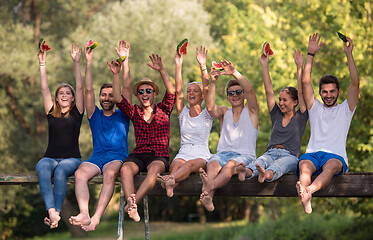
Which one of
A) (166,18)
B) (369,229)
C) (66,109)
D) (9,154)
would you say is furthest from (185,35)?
(66,109)

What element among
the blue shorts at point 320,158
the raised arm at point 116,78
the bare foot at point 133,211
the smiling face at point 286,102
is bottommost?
the bare foot at point 133,211

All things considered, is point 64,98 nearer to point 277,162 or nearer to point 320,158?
point 277,162

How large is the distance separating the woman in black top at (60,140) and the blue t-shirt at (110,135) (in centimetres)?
22

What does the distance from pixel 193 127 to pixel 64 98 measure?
64.0 inches

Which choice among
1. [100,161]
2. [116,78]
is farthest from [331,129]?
[100,161]

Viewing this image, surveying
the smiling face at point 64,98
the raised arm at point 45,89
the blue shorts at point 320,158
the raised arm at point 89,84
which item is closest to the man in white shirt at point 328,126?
the blue shorts at point 320,158

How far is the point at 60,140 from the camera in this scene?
648 centimetres

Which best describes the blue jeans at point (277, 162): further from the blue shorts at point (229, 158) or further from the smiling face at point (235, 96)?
the smiling face at point (235, 96)

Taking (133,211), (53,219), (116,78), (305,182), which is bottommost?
(53,219)

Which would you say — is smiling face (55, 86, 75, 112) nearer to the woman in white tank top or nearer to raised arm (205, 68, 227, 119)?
the woman in white tank top

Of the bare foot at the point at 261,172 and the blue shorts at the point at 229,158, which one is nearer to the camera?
the bare foot at the point at 261,172

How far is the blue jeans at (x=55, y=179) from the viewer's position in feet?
19.9

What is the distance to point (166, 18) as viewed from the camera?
20188 millimetres

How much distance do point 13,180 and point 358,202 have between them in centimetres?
919
